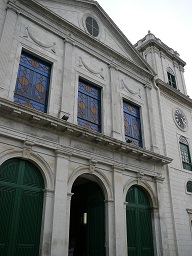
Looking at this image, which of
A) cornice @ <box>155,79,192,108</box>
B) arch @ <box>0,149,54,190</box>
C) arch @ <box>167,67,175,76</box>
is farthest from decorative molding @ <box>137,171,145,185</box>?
arch @ <box>167,67,175,76</box>

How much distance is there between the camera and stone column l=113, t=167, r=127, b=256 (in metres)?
9.71

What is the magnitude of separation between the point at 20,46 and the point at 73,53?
8.93 ft

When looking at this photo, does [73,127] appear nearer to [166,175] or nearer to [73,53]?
[73,53]

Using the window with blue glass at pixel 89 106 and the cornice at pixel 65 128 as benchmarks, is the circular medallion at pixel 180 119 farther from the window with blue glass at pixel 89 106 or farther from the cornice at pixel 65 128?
the window with blue glass at pixel 89 106

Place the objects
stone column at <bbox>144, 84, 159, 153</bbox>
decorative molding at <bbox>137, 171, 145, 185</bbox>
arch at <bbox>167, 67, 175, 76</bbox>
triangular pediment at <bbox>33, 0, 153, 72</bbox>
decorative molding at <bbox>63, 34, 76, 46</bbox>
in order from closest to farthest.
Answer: decorative molding at <bbox>137, 171, 145, 185</bbox>, decorative molding at <bbox>63, 34, 76, 46</bbox>, triangular pediment at <bbox>33, 0, 153, 72</bbox>, stone column at <bbox>144, 84, 159, 153</bbox>, arch at <bbox>167, 67, 175, 76</bbox>

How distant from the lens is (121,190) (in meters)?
10.8

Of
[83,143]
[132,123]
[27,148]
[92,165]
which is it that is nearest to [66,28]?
[132,123]

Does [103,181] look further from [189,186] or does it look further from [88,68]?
Answer: [189,186]

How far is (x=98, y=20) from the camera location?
14.5 meters

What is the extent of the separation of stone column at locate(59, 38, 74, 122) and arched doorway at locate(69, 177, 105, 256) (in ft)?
11.2

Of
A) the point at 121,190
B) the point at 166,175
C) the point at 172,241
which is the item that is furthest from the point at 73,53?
the point at 172,241

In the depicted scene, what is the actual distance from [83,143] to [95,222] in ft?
10.8

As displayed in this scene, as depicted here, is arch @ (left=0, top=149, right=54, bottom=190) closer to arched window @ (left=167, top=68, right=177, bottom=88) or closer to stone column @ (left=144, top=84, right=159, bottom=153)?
stone column @ (left=144, top=84, right=159, bottom=153)

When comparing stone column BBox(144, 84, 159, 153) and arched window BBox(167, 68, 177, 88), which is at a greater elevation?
arched window BBox(167, 68, 177, 88)
